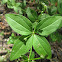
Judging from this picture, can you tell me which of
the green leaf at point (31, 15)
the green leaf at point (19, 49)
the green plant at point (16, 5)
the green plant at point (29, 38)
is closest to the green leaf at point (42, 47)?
the green plant at point (29, 38)

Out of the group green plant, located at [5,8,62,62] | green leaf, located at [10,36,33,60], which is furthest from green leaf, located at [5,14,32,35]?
green leaf, located at [10,36,33,60]

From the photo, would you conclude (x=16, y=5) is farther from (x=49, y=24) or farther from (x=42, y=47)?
(x=42, y=47)

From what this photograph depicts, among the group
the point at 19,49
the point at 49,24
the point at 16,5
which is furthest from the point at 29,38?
the point at 16,5

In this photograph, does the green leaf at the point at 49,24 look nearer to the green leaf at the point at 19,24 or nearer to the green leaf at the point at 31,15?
the green leaf at the point at 19,24

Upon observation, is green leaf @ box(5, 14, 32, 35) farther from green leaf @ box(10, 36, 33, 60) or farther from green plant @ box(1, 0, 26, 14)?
green plant @ box(1, 0, 26, 14)

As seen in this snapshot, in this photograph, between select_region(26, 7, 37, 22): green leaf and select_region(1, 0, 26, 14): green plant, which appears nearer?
select_region(26, 7, 37, 22): green leaf

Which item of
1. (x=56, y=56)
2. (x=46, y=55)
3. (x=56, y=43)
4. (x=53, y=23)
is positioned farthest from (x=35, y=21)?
(x=56, y=56)
